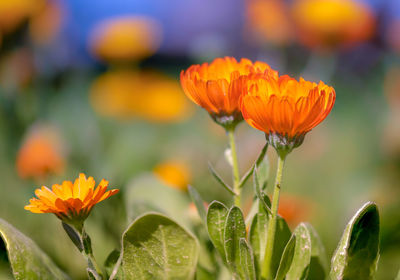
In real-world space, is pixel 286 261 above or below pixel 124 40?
below

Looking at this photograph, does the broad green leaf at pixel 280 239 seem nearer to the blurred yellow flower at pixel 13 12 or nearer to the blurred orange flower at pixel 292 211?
the blurred orange flower at pixel 292 211

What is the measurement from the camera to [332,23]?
1604mm

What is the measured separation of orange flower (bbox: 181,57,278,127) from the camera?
1.45ft

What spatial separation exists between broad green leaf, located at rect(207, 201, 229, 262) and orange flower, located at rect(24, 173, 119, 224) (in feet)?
0.30

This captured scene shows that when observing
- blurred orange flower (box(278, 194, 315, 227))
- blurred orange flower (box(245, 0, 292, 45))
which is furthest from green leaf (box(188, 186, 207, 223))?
blurred orange flower (box(245, 0, 292, 45))

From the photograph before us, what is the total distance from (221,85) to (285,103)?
0.07m

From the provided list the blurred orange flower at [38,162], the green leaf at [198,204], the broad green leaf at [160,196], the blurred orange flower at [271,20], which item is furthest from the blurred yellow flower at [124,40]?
the green leaf at [198,204]

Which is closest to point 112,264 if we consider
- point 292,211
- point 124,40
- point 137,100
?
point 292,211

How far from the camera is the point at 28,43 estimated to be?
1552mm

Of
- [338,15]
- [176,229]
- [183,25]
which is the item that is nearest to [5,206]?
[176,229]

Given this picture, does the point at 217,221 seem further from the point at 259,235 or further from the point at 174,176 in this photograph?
the point at 174,176

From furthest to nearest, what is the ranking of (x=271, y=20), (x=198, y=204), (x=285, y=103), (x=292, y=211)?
1. (x=271, y=20)
2. (x=292, y=211)
3. (x=198, y=204)
4. (x=285, y=103)

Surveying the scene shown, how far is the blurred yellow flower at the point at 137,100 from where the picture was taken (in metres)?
2.30

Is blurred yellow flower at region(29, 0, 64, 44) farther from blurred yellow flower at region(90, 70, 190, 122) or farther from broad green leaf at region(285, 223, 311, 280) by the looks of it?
broad green leaf at region(285, 223, 311, 280)
